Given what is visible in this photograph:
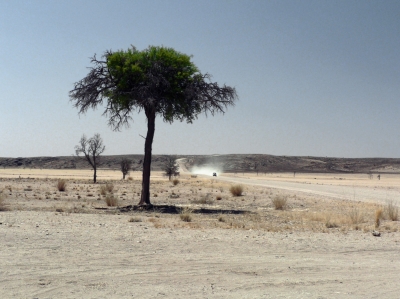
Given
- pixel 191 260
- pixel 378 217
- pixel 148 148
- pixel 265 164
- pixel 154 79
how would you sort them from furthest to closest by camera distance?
pixel 265 164, pixel 148 148, pixel 154 79, pixel 378 217, pixel 191 260

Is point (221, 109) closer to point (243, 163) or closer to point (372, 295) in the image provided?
point (372, 295)

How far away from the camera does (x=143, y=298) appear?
732 cm

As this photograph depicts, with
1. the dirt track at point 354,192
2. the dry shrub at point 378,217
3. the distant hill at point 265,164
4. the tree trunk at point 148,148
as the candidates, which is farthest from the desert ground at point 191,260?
the distant hill at point 265,164

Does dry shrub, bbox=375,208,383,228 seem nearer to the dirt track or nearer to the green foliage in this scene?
the green foliage

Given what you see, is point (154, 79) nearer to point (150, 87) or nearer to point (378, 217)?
point (150, 87)

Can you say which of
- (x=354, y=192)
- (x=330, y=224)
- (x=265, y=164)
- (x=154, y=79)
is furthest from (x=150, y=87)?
(x=265, y=164)

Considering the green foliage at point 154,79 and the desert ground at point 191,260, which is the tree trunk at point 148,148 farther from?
the desert ground at point 191,260

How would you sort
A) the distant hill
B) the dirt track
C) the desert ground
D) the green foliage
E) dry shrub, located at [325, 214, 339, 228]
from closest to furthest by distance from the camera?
the desert ground
dry shrub, located at [325, 214, 339, 228]
the green foliage
the dirt track
the distant hill

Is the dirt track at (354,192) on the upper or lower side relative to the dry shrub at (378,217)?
lower

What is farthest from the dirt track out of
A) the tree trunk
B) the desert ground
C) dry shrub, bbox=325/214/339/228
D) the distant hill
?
the distant hill

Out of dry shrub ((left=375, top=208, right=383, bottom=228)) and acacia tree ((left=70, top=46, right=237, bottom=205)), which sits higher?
acacia tree ((left=70, top=46, right=237, bottom=205))

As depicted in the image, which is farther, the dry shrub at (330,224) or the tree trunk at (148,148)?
the tree trunk at (148,148)

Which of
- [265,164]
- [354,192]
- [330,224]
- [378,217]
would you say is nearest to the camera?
[330,224]

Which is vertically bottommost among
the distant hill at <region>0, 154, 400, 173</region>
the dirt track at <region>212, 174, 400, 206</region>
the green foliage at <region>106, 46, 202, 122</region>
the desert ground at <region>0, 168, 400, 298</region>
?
the dirt track at <region>212, 174, 400, 206</region>
